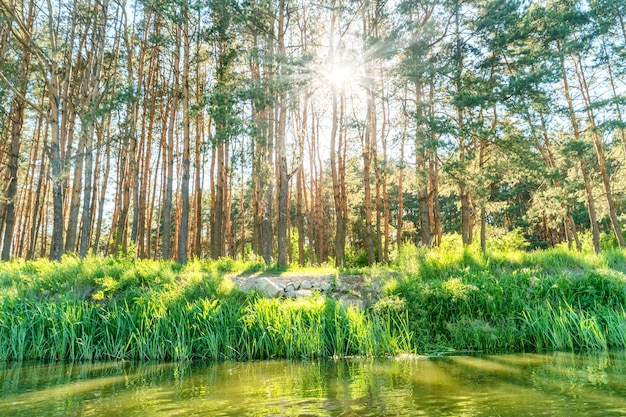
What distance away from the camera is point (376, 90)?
15.8 metres

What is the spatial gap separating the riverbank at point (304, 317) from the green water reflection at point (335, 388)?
2.39 feet

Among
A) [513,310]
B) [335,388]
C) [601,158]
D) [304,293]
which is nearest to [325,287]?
[304,293]

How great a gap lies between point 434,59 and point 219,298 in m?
11.1

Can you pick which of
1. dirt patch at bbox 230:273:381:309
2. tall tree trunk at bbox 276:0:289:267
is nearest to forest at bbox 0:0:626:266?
tall tree trunk at bbox 276:0:289:267

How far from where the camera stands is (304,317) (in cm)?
659

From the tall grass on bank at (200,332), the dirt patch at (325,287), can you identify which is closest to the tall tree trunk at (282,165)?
the dirt patch at (325,287)

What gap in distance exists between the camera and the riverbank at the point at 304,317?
20.4ft

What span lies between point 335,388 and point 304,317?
291cm

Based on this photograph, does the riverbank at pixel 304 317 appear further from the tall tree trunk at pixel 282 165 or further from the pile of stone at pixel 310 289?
the tall tree trunk at pixel 282 165

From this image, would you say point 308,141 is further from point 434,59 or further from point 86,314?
point 86,314

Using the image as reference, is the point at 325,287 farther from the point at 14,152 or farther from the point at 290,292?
the point at 14,152

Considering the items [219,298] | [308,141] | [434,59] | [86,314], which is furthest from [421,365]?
[308,141]

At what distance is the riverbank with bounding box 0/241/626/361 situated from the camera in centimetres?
620

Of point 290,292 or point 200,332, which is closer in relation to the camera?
point 200,332
